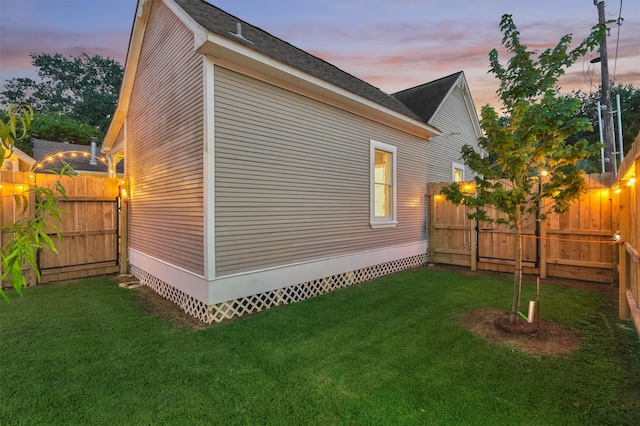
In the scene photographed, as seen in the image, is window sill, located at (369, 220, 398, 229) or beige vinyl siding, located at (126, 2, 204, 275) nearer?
beige vinyl siding, located at (126, 2, 204, 275)

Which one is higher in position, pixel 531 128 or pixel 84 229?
pixel 531 128

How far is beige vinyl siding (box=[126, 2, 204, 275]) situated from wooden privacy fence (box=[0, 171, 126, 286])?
44 centimetres

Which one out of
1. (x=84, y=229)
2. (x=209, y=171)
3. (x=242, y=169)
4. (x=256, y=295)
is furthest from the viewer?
(x=84, y=229)

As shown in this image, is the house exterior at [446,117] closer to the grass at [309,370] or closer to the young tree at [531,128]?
the young tree at [531,128]

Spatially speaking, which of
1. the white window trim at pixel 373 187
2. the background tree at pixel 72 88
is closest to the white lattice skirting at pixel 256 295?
the white window trim at pixel 373 187

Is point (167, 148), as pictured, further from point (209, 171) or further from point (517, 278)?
point (517, 278)

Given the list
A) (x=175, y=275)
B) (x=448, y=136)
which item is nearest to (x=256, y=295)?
(x=175, y=275)

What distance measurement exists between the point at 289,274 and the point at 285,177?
1.70 meters

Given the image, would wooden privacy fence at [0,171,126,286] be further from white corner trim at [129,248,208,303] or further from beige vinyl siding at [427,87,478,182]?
beige vinyl siding at [427,87,478,182]

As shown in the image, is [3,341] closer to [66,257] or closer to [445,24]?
[66,257]

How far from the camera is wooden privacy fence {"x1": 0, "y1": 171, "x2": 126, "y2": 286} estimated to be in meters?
6.39

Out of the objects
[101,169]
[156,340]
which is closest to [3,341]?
[156,340]

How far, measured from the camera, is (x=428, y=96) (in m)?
10.5

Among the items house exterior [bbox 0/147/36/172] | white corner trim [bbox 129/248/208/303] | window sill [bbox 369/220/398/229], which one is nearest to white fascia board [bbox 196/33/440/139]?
window sill [bbox 369/220/398/229]
